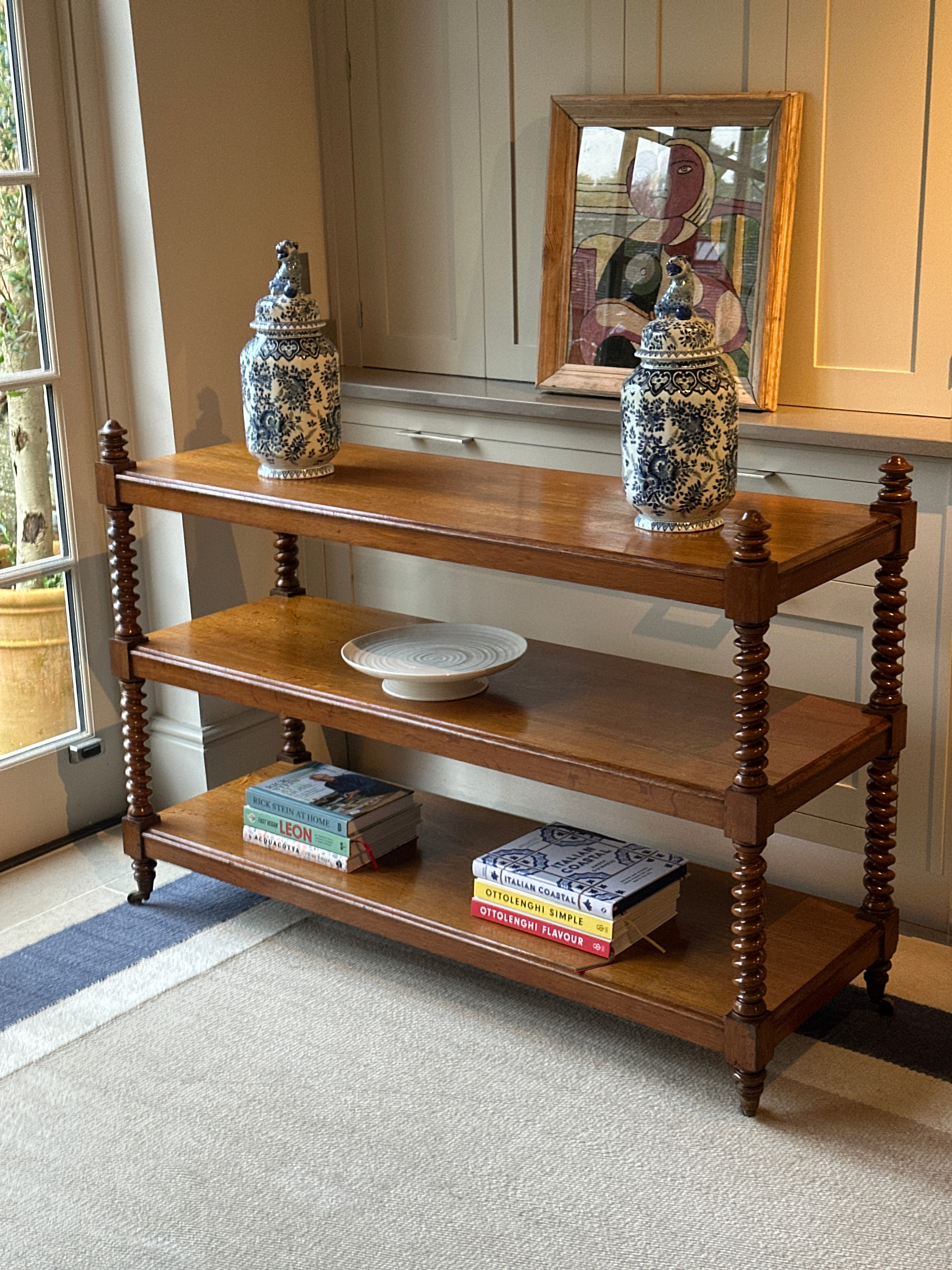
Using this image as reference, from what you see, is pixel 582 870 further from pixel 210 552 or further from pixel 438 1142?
pixel 210 552

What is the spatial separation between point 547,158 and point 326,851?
59.0 inches

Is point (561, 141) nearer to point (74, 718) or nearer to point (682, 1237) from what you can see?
point (74, 718)

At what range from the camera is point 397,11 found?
10.2 feet

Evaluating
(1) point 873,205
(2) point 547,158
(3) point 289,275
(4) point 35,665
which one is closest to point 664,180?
(2) point 547,158

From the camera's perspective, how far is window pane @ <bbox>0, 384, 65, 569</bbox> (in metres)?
3.05

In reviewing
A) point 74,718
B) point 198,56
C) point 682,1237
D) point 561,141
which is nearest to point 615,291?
point 561,141

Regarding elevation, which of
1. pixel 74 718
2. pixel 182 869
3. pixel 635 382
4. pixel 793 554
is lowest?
pixel 182 869

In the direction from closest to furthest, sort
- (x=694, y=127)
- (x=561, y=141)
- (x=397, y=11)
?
(x=694, y=127)
(x=561, y=141)
(x=397, y=11)

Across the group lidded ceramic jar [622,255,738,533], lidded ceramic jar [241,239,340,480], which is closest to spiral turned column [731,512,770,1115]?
lidded ceramic jar [622,255,738,533]

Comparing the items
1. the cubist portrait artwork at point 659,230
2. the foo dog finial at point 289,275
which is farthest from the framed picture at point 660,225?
the foo dog finial at point 289,275

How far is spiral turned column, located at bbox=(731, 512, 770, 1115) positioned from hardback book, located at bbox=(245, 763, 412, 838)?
0.78 m

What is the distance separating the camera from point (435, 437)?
10.3 feet

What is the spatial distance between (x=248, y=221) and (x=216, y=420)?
456 millimetres

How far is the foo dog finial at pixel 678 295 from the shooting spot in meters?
2.10
